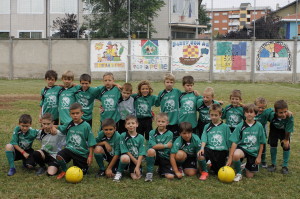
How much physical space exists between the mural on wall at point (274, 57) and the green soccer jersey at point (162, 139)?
19.5 meters

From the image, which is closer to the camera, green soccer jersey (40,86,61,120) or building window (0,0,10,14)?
green soccer jersey (40,86,61,120)

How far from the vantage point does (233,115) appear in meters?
6.69

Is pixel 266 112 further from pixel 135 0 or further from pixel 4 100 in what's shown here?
pixel 135 0

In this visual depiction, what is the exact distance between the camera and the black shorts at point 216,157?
6105 millimetres

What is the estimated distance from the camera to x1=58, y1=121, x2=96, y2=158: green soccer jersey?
605 centimetres

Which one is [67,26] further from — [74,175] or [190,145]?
[74,175]

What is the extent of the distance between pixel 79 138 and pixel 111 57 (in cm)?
1959

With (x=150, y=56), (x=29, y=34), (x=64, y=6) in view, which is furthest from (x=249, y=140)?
(x=29, y=34)

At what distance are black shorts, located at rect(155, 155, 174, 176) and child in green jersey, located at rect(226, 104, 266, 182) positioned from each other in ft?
2.87

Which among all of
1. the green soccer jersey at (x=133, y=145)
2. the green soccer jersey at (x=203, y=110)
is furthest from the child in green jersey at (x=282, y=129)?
the green soccer jersey at (x=133, y=145)

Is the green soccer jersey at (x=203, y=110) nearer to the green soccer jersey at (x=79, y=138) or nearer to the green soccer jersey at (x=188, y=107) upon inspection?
the green soccer jersey at (x=188, y=107)

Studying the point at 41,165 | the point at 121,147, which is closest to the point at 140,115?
the point at 121,147

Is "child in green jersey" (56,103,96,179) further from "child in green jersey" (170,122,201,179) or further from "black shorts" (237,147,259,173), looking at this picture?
"black shorts" (237,147,259,173)

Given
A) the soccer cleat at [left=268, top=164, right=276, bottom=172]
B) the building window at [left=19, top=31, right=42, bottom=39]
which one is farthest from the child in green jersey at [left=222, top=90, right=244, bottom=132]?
the building window at [left=19, top=31, right=42, bottom=39]
